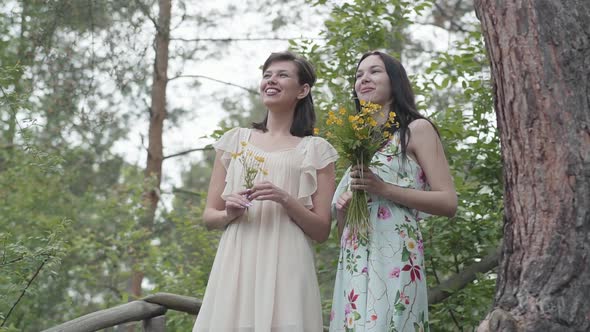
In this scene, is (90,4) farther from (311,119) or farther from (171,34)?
(311,119)

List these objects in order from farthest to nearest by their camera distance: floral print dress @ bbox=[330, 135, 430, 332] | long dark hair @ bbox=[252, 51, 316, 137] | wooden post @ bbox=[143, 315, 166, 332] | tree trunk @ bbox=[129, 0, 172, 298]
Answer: tree trunk @ bbox=[129, 0, 172, 298], wooden post @ bbox=[143, 315, 166, 332], long dark hair @ bbox=[252, 51, 316, 137], floral print dress @ bbox=[330, 135, 430, 332]

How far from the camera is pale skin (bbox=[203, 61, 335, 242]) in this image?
10.3 ft

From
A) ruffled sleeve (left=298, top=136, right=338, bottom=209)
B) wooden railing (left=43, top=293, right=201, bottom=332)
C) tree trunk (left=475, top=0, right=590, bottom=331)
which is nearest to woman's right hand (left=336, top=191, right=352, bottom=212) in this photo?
ruffled sleeve (left=298, top=136, right=338, bottom=209)

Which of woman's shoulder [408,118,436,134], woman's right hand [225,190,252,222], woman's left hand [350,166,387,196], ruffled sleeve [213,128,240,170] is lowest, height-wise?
woman's right hand [225,190,252,222]

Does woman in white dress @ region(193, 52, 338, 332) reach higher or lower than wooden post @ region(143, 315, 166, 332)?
higher

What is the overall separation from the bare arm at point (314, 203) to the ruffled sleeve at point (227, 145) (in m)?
0.37

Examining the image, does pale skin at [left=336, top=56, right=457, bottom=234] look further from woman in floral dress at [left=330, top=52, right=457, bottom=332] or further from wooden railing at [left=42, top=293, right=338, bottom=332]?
wooden railing at [left=42, top=293, right=338, bottom=332]

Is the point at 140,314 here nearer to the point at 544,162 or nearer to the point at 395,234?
the point at 395,234

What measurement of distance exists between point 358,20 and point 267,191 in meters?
Answer: 2.53

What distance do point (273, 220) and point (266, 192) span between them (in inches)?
7.3

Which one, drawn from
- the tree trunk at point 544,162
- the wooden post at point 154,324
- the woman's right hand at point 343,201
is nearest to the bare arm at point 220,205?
the woman's right hand at point 343,201

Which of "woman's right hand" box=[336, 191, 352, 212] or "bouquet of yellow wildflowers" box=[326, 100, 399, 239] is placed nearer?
"bouquet of yellow wildflowers" box=[326, 100, 399, 239]

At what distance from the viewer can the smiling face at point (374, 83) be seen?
3395 mm

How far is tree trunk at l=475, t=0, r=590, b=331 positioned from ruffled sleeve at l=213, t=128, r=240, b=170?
124 centimetres
